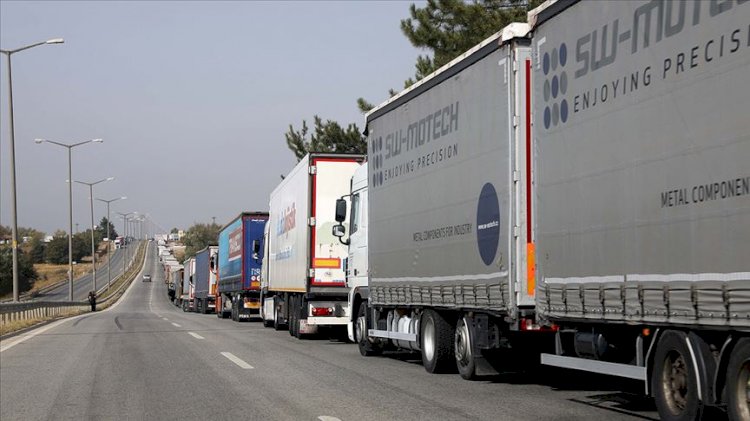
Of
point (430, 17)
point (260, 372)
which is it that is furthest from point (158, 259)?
point (260, 372)

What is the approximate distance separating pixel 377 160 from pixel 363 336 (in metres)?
3.14

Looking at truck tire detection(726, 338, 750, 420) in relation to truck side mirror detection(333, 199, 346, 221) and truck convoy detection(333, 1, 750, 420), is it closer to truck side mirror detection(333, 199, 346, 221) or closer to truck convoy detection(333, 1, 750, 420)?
truck convoy detection(333, 1, 750, 420)

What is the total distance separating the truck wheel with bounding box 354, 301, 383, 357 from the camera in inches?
648

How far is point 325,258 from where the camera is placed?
21641 mm

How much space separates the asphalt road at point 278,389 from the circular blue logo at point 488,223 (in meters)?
1.63

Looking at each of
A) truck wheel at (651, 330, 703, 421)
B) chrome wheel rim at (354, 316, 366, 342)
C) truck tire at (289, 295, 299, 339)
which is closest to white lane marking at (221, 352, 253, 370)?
chrome wheel rim at (354, 316, 366, 342)

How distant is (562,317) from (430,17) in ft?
65.4

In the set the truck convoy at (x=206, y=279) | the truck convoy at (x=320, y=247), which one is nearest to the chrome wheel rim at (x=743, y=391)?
the truck convoy at (x=320, y=247)

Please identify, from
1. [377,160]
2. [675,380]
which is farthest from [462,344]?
[675,380]

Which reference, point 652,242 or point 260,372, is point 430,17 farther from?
point 652,242

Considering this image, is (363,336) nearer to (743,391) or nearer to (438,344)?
(438,344)

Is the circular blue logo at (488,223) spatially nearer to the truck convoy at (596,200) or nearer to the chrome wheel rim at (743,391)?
the truck convoy at (596,200)

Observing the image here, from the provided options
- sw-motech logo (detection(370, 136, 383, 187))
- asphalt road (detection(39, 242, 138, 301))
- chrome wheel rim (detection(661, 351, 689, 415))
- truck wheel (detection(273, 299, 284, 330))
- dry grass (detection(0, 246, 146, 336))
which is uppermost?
sw-motech logo (detection(370, 136, 383, 187))

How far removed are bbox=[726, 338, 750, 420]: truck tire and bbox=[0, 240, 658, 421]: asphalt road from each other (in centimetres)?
230
